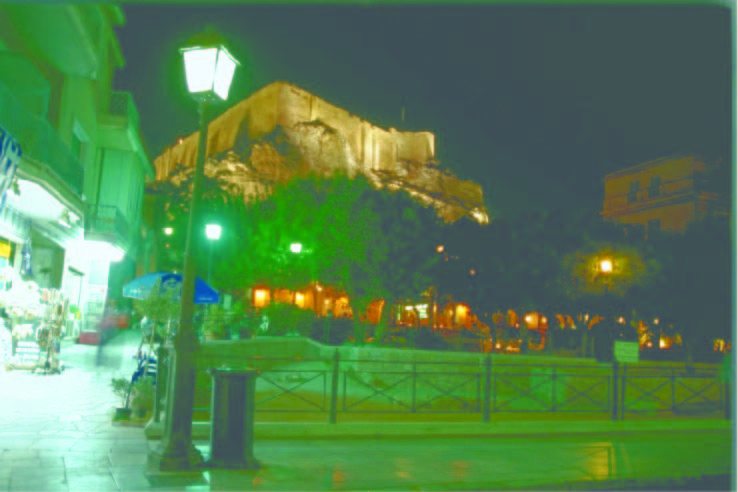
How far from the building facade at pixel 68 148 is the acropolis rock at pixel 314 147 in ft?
164

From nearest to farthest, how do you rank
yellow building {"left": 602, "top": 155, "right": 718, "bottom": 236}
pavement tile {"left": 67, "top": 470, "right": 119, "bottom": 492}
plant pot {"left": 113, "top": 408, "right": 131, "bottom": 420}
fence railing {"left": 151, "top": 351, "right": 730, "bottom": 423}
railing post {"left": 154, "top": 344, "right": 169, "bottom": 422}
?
pavement tile {"left": 67, "top": 470, "right": 119, "bottom": 492} < railing post {"left": 154, "top": 344, "right": 169, "bottom": 422} < plant pot {"left": 113, "top": 408, "right": 131, "bottom": 420} < fence railing {"left": 151, "top": 351, "right": 730, "bottom": 423} < yellow building {"left": 602, "top": 155, "right": 718, "bottom": 236}

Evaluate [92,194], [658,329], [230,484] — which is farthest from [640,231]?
[230,484]

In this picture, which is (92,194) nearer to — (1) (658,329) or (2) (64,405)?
(2) (64,405)

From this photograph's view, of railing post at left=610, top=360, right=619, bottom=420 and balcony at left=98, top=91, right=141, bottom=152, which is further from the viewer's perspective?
balcony at left=98, top=91, right=141, bottom=152

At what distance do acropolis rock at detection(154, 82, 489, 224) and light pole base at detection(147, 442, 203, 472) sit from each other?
72.4 metres

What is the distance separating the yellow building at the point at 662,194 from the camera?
51450mm

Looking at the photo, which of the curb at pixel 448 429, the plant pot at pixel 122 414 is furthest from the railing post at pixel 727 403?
the plant pot at pixel 122 414

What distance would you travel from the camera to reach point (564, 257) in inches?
1010

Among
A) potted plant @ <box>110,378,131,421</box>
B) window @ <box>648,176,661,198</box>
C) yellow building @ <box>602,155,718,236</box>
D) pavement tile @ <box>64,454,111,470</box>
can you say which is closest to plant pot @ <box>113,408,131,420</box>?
potted plant @ <box>110,378,131,421</box>

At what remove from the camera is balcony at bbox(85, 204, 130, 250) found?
25.9 meters

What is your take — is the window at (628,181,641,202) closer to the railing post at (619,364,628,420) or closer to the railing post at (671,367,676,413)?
the railing post at (671,367,676,413)

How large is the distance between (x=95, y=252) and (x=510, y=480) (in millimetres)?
23793

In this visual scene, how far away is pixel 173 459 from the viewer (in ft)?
23.7

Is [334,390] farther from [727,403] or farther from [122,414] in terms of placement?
[727,403]
